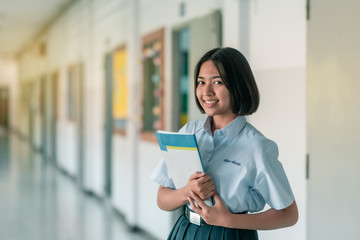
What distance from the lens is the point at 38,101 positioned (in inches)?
531

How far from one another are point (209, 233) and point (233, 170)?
251 mm

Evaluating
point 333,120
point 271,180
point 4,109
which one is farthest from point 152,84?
point 4,109

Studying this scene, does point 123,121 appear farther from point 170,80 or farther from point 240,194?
point 240,194

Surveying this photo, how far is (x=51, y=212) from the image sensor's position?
5.79 meters

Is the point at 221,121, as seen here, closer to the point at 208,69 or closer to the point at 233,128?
the point at 233,128

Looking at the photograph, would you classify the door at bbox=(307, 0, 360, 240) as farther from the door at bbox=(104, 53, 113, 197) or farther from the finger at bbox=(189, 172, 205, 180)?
the door at bbox=(104, 53, 113, 197)

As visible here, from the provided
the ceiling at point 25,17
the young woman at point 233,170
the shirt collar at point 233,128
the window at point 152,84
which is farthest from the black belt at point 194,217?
the ceiling at point 25,17

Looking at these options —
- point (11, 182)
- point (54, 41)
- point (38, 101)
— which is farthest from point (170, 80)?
point (38, 101)

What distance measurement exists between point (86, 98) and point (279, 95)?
5418mm

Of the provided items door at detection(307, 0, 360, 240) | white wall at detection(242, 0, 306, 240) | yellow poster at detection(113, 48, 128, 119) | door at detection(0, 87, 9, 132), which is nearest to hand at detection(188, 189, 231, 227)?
door at detection(307, 0, 360, 240)

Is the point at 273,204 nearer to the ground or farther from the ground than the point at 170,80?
nearer to the ground

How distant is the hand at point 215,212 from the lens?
1.34m

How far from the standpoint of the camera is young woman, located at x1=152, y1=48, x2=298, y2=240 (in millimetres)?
1325

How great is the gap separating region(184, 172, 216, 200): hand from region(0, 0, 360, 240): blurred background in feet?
3.47
